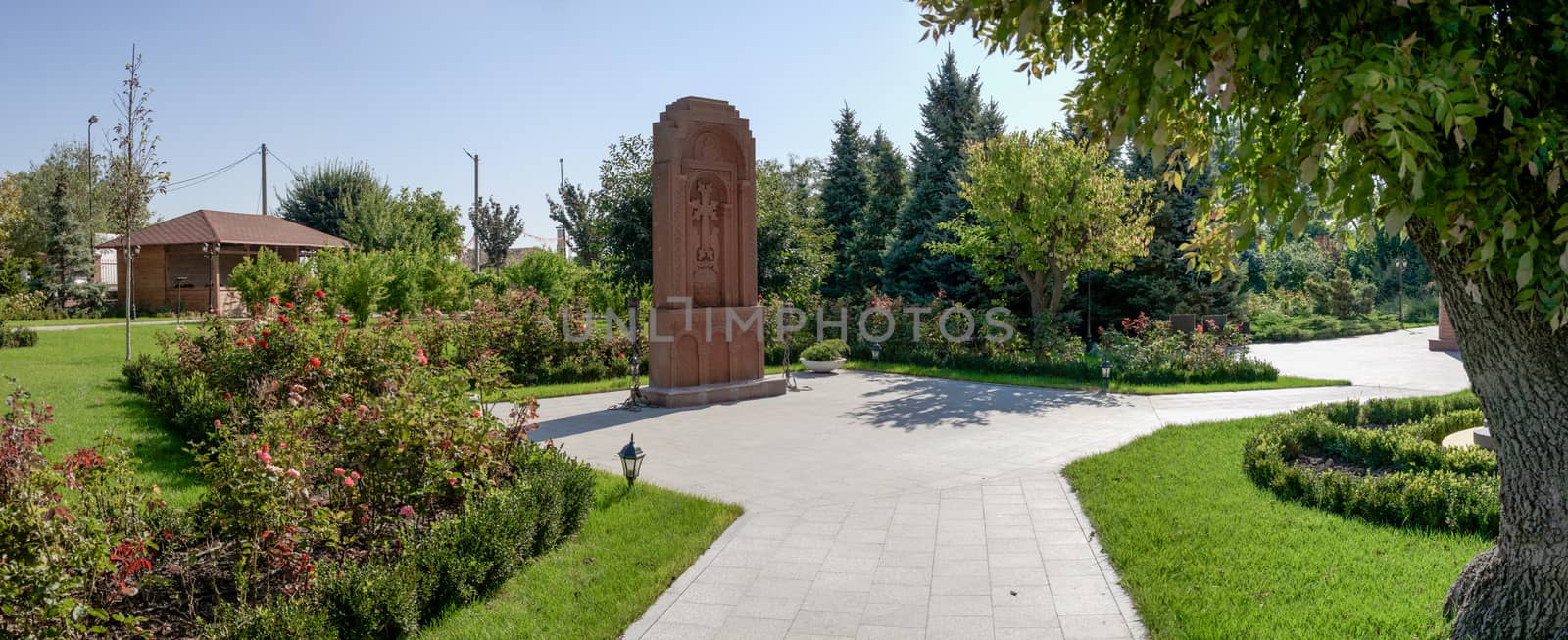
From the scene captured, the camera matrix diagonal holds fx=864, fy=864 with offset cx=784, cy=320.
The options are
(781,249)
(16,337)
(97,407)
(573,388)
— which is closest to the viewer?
(97,407)

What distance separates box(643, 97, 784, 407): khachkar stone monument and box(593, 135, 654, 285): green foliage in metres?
5.19

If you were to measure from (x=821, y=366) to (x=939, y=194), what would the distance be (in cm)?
861

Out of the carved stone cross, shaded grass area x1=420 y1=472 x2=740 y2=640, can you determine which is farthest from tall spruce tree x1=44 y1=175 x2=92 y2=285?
shaded grass area x1=420 y1=472 x2=740 y2=640

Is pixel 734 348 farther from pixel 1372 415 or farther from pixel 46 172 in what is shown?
pixel 46 172

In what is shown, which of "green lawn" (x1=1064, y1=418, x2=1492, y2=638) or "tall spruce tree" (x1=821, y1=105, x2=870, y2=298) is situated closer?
"green lawn" (x1=1064, y1=418, x2=1492, y2=638)

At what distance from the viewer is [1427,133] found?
2836 mm

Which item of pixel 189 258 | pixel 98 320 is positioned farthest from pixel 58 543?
pixel 189 258

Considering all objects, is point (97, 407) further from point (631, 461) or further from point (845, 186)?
point (845, 186)

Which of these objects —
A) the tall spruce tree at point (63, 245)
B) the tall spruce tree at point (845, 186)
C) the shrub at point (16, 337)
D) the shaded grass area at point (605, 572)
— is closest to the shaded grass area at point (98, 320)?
the tall spruce tree at point (63, 245)

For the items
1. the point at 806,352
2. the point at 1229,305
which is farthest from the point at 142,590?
the point at 1229,305

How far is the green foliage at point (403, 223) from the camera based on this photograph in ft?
119

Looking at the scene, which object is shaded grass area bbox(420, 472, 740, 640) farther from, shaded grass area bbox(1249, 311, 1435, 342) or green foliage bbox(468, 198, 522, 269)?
green foliage bbox(468, 198, 522, 269)

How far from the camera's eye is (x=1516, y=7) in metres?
3.02

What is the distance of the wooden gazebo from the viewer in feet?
99.1
